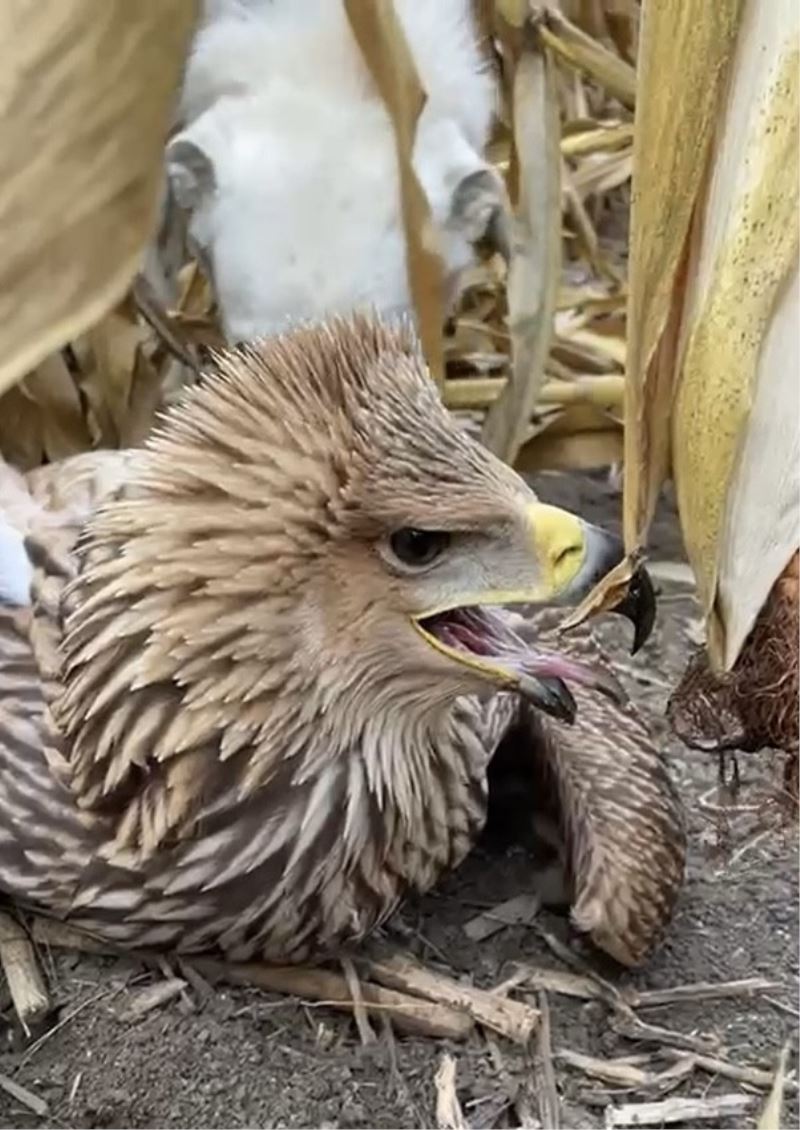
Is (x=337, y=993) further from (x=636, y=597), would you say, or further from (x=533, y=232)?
(x=533, y=232)

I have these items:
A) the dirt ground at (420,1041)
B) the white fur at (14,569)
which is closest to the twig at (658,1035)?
the dirt ground at (420,1041)

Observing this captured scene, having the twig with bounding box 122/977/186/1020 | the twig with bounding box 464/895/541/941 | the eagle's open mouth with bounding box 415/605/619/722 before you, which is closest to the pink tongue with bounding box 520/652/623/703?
the eagle's open mouth with bounding box 415/605/619/722

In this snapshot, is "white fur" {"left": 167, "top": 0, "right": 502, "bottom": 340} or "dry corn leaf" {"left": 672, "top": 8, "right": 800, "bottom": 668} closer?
"dry corn leaf" {"left": 672, "top": 8, "right": 800, "bottom": 668}

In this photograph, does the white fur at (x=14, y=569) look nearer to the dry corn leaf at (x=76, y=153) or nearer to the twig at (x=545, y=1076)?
the dry corn leaf at (x=76, y=153)

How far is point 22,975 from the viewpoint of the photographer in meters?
1.07

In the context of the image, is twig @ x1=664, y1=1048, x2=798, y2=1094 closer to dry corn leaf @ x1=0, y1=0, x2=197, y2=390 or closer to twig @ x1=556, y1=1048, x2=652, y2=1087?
twig @ x1=556, y1=1048, x2=652, y2=1087

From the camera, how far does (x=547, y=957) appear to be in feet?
3.66

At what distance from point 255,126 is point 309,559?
49 centimetres

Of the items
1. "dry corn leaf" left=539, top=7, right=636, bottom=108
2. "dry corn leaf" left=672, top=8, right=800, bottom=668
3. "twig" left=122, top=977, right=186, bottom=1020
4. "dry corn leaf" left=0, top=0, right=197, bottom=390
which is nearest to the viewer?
"dry corn leaf" left=672, top=8, right=800, bottom=668

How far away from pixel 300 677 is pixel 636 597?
0.18 m

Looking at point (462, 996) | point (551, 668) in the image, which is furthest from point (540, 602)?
point (462, 996)

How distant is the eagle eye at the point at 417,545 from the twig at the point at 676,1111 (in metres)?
0.33

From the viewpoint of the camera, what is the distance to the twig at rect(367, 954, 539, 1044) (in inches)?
40.9

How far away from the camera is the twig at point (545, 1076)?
1006 millimetres
